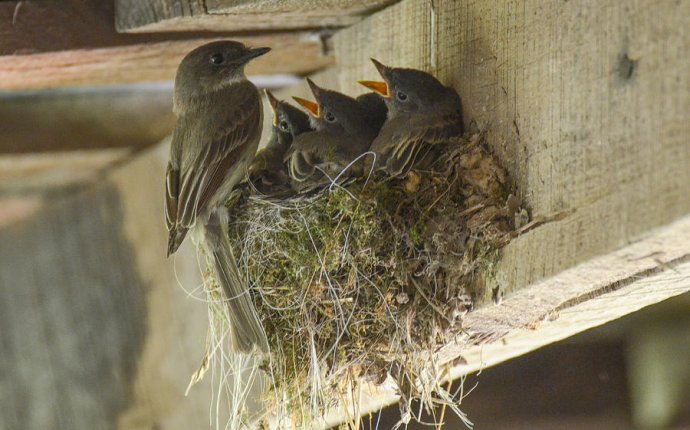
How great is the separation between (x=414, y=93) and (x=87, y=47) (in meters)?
1.31

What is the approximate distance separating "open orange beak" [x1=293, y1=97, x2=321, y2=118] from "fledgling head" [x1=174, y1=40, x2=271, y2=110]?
10.8 inches

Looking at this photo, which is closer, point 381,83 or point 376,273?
point 376,273

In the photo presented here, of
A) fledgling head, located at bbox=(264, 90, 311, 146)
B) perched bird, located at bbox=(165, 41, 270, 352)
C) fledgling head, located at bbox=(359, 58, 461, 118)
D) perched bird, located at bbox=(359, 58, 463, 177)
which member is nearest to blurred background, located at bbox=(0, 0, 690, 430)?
perched bird, located at bbox=(165, 41, 270, 352)

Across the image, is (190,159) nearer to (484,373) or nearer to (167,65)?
(167,65)

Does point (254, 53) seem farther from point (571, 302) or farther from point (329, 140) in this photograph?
Result: point (571, 302)

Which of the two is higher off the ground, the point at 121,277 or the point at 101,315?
the point at 121,277

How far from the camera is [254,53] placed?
491 centimetres

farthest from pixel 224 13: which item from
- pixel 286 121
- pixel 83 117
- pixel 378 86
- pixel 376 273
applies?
pixel 83 117

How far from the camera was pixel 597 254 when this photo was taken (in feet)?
10.0

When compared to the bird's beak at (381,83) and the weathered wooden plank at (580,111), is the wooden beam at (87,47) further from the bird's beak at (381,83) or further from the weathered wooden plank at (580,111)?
the weathered wooden plank at (580,111)

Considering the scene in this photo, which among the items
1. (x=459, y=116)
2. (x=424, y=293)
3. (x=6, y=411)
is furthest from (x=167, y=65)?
(x=6, y=411)

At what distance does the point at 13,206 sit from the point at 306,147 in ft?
9.30

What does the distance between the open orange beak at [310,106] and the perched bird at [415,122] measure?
2.02 feet

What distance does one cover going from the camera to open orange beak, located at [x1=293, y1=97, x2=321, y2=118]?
499cm
